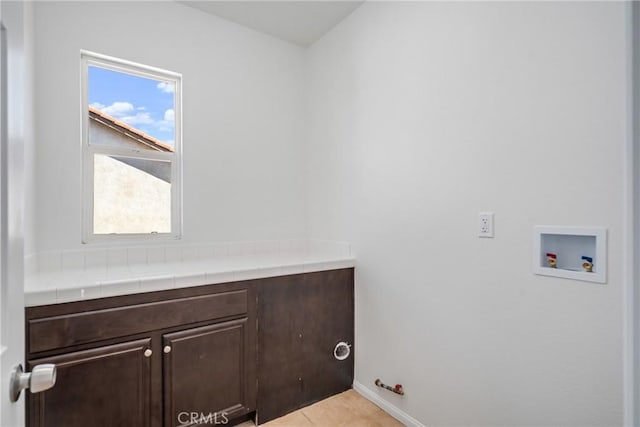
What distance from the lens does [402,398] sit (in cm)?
190

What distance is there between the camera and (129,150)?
207cm

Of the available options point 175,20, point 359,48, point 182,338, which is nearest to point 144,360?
point 182,338

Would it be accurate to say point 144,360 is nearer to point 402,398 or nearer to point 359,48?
point 402,398

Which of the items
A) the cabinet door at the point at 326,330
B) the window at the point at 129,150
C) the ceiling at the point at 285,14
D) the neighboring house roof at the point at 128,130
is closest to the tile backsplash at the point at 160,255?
the window at the point at 129,150

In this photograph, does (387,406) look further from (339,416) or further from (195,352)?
(195,352)

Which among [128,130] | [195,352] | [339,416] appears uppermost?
[128,130]

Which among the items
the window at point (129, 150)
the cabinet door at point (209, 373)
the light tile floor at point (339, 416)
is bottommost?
the light tile floor at point (339, 416)

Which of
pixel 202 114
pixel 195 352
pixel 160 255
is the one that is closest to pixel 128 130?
pixel 202 114

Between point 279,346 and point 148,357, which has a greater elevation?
point 148,357

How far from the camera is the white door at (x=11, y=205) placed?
0.59m

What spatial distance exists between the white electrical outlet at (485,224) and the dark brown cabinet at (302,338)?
96cm

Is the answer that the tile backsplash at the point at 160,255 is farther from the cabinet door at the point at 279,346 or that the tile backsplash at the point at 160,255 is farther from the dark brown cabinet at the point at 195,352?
the cabinet door at the point at 279,346

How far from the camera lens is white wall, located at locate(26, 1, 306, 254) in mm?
1789

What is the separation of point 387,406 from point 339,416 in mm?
302
